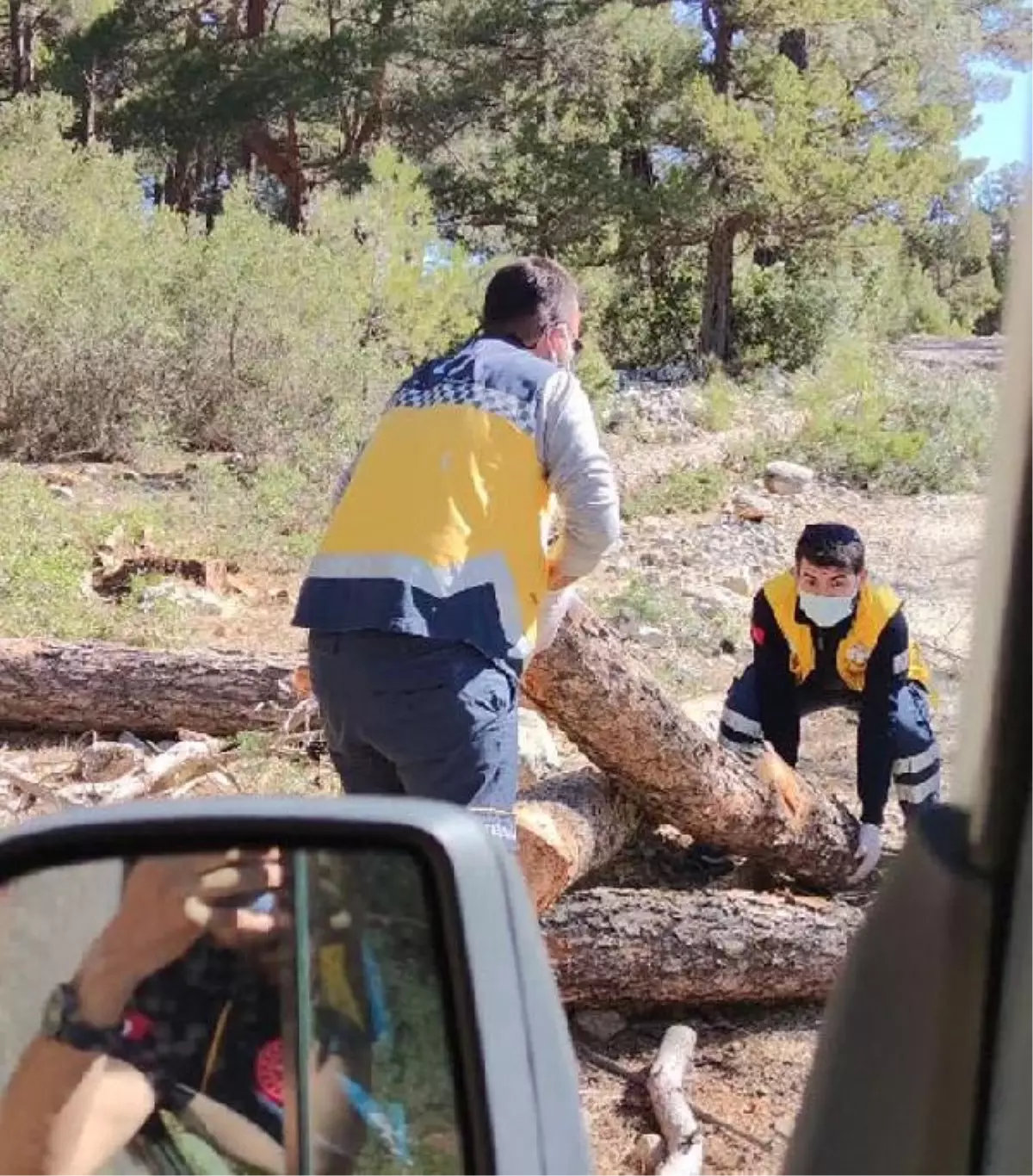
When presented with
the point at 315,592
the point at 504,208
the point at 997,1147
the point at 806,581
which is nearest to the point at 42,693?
the point at 806,581

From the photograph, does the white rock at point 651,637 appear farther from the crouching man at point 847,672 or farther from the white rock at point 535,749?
the crouching man at point 847,672

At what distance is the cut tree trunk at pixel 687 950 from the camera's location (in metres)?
3.92

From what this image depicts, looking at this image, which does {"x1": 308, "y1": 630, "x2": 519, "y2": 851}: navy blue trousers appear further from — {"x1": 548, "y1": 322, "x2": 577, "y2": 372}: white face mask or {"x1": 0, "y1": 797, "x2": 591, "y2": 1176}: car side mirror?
{"x1": 0, "y1": 797, "x2": 591, "y2": 1176}: car side mirror

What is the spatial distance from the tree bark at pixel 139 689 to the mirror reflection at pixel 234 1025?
14.8 feet

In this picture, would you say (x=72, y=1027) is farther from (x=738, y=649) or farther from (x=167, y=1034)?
(x=738, y=649)

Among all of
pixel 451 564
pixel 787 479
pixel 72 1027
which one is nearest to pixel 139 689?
pixel 451 564

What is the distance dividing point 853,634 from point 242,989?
3.43m

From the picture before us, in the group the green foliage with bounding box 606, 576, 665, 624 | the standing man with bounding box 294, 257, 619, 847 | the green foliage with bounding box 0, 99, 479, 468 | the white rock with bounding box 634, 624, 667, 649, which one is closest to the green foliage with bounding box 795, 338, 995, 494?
the green foliage with bounding box 0, 99, 479, 468

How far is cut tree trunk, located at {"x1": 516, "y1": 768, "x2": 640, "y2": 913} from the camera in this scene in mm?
3990

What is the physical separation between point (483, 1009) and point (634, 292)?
19.3m

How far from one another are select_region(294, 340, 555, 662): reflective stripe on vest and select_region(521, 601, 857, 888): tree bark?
109 centimetres

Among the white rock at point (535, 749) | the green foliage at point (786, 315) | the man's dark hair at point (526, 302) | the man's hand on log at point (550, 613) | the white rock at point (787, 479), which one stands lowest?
the white rock at point (535, 749)

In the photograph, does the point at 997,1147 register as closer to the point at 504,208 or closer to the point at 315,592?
the point at 315,592

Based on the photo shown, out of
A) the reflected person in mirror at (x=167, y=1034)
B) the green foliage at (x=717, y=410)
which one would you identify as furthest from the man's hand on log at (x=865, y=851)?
the green foliage at (x=717, y=410)
